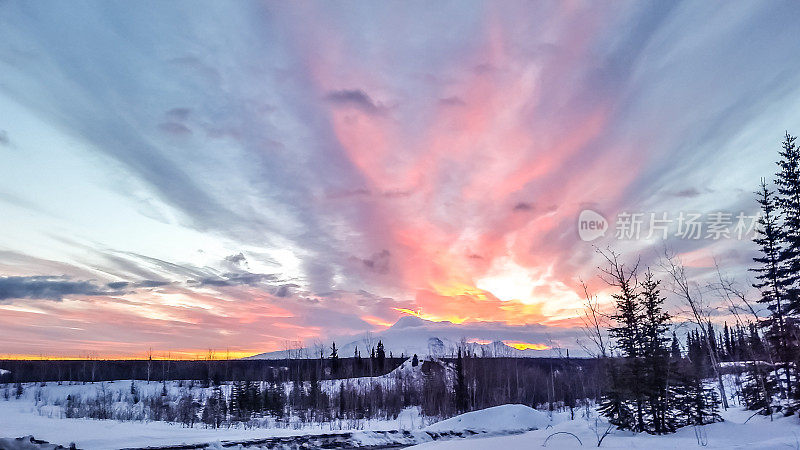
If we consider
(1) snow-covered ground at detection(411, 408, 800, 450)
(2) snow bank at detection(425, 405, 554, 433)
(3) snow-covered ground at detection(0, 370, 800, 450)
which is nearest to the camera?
(1) snow-covered ground at detection(411, 408, 800, 450)

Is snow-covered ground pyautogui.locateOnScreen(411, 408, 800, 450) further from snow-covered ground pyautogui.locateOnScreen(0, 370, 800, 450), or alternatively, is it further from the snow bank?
the snow bank

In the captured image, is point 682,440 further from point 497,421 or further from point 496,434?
point 497,421

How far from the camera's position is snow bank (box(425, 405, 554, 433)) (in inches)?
1406

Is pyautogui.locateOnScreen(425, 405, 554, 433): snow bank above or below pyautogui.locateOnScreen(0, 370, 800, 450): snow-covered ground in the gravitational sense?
below

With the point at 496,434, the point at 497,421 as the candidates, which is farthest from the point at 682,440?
the point at 497,421

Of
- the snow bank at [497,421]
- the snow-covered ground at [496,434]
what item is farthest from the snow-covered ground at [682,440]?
the snow bank at [497,421]

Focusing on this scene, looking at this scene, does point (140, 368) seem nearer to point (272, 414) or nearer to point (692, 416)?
point (272, 414)

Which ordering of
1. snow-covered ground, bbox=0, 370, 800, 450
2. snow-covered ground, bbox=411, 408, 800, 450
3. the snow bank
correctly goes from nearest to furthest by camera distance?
snow-covered ground, bbox=411, 408, 800, 450 < snow-covered ground, bbox=0, 370, 800, 450 < the snow bank

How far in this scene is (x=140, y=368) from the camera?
150250mm

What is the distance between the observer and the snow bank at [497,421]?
1406 inches

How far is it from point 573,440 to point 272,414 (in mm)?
53032

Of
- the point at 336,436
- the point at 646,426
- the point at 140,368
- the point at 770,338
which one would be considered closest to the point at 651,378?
the point at 646,426

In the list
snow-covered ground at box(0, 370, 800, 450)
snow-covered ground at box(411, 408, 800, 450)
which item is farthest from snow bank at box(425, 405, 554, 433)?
snow-covered ground at box(411, 408, 800, 450)

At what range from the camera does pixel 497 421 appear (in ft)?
125
